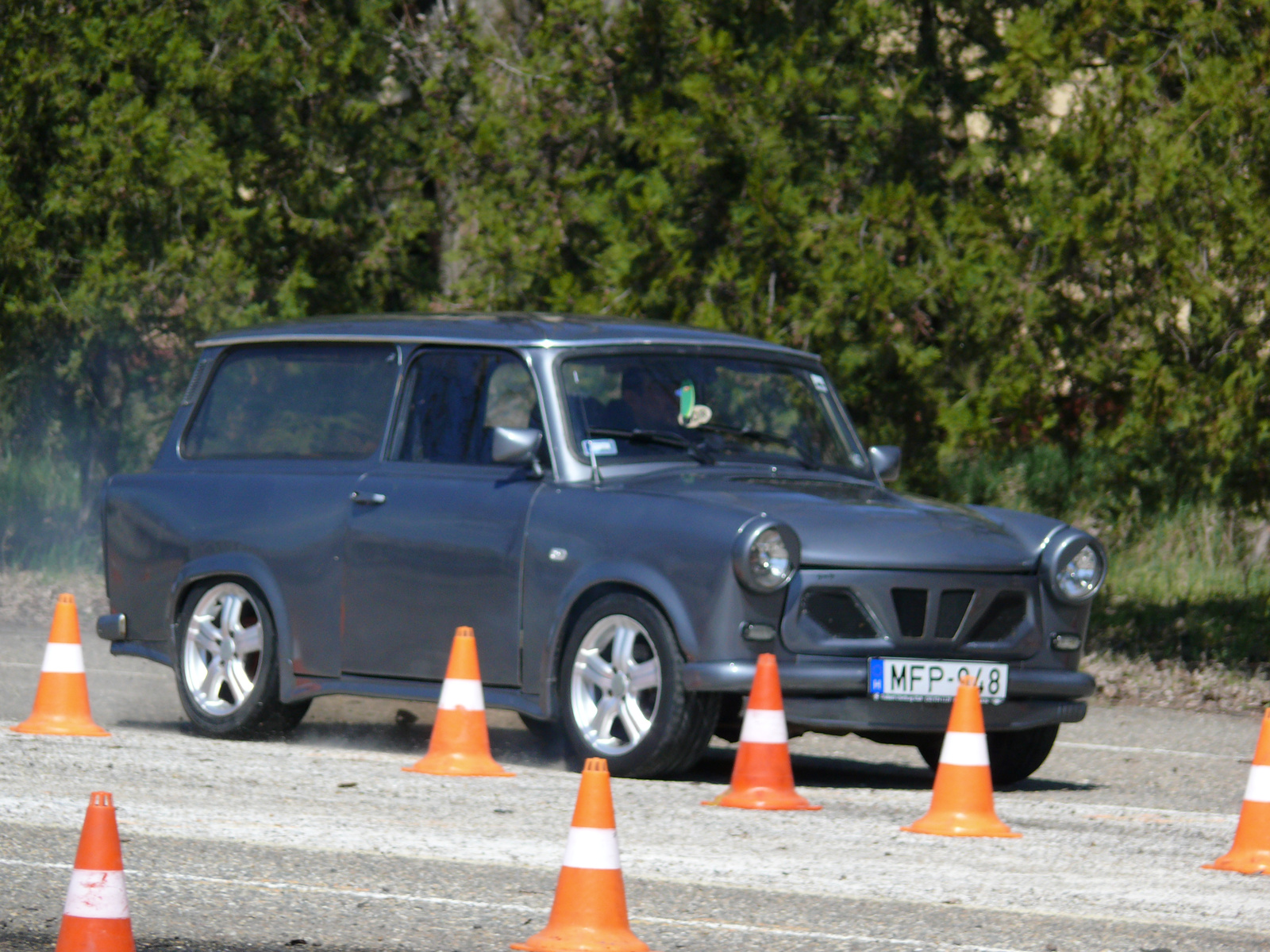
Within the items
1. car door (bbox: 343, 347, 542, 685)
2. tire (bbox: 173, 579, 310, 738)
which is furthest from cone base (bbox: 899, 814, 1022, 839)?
tire (bbox: 173, 579, 310, 738)

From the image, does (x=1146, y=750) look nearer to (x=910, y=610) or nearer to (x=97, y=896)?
(x=910, y=610)

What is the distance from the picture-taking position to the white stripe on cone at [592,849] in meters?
4.95

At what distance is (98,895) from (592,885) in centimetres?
117

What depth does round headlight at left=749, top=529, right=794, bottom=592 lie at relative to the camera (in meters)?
7.85

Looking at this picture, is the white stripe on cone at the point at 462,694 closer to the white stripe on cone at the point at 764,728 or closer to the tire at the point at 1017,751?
the white stripe on cone at the point at 764,728

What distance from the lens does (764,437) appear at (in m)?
9.19

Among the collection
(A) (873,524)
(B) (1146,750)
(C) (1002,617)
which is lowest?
(B) (1146,750)

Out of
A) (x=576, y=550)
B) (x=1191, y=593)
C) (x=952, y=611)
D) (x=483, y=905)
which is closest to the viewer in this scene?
(x=483, y=905)

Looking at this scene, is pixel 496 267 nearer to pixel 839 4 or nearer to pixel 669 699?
pixel 839 4

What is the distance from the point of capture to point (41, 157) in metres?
16.3

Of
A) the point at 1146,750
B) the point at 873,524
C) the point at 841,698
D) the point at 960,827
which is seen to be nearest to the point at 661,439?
the point at 873,524

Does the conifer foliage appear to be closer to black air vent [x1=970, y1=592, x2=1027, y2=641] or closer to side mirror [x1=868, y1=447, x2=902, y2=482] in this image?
side mirror [x1=868, y1=447, x2=902, y2=482]

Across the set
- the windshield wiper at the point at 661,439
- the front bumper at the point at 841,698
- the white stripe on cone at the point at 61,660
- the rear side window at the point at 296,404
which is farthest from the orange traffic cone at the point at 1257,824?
the white stripe on cone at the point at 61,660

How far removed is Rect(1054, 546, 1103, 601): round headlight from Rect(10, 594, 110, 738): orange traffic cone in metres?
3.83
